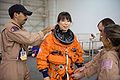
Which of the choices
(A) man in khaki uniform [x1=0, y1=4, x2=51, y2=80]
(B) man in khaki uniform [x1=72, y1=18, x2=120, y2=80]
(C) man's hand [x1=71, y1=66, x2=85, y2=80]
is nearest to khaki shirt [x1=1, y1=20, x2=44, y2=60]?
(A) man in khaki uniform [x1=0, y1=4, x2=51, y2=80]

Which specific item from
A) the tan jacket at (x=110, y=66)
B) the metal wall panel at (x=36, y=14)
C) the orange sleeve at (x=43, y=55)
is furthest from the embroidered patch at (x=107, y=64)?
the metal wall panel at (x=36, y=14)

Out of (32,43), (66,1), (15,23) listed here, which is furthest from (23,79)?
(66,1)

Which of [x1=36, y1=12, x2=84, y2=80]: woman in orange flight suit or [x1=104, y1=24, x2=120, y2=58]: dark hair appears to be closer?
[x1=104, y1=24, x2=120, y2=58]: dark hair

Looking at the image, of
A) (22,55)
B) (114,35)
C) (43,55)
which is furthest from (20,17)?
(114,35)

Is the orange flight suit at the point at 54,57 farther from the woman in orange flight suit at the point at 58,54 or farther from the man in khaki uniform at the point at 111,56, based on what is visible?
the man in khaki uniform at the point at 111,56

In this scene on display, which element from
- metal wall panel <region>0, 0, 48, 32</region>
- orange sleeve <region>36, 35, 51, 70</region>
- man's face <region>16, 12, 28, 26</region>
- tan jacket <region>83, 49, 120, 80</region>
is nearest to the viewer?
tan jacket <region>83, 49, 120, 80</region>

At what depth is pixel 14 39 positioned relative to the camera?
5.97ft

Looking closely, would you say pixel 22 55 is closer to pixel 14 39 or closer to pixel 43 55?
pixel 14 39

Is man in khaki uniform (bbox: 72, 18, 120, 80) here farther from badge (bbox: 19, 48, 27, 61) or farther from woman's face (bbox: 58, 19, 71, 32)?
badge (bbox: 19, 48, 27, 61)

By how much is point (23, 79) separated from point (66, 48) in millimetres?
580

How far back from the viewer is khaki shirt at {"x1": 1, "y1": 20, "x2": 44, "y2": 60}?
180 cm

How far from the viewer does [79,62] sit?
184 centimetres

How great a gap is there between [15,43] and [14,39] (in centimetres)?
6

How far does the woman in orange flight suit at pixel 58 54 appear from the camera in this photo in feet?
5.51
